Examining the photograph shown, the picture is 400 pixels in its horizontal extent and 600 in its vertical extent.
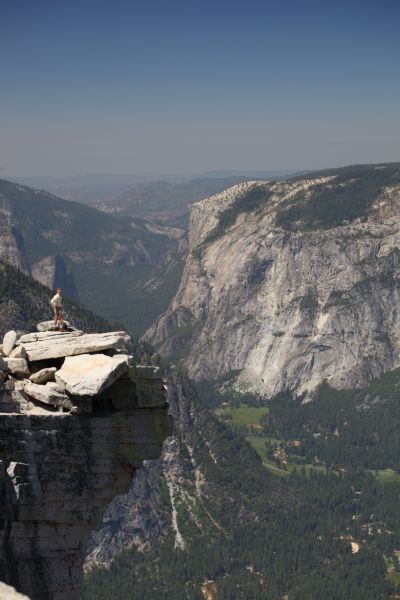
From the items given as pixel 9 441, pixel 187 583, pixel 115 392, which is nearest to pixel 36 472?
pixel 9 441

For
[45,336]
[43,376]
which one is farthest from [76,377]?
[45,336]

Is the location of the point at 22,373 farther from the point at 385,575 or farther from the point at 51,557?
the point at 385,575

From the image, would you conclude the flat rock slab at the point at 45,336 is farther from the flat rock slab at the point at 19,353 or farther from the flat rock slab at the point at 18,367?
the flat rock slab at the point at 18,367

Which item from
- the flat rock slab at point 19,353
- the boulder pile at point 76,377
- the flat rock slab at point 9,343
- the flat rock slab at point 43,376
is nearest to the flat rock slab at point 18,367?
the boulder pile at point 76,377

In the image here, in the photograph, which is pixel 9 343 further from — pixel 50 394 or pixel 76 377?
pixel 76 377

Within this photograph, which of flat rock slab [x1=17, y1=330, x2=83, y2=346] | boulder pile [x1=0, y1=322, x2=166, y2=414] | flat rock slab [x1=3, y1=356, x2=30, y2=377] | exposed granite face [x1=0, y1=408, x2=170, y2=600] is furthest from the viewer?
flat rock slab [x1=17, y1=330, x2=83, y2=346]

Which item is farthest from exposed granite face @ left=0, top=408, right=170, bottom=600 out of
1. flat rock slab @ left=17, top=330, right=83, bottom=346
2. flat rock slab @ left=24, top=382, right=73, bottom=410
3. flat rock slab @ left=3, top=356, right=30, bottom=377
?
flat rock slab @ left=17, top=330, right=83, bottom=346

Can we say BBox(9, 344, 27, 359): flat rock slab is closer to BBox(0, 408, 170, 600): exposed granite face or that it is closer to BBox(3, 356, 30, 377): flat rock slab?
BBox(3, 356, 30, 377): flat rock slab

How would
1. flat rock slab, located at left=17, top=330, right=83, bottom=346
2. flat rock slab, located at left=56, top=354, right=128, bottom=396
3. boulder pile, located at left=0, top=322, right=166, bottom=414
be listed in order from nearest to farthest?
flat rock slab, located at left=56, top=354, right=128, bottom=396
boulder pile, located at left=0, top=322, right=166, bottom=414
flat rock slab, located at left=17, top=330, right=83, bottom=346
